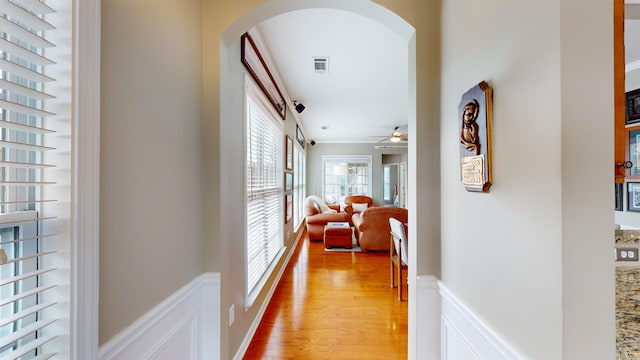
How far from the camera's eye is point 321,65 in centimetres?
272

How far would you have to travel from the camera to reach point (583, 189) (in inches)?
→ 24.2

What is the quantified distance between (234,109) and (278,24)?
861 millimetres

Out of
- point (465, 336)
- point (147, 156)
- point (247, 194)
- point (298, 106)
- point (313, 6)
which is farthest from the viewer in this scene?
point (298, 106)

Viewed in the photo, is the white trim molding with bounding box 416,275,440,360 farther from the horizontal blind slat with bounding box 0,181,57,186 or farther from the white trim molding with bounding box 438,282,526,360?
the horizontal blind slat with bounding box 0,181,57,186

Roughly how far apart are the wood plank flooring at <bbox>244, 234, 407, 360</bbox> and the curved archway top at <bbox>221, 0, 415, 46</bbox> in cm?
229

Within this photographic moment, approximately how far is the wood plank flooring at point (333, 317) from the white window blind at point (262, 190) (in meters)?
0.38

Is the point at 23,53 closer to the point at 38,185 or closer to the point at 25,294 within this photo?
the point at 38,185

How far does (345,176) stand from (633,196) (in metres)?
6.33

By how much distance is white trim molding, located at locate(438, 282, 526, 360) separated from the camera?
85cm

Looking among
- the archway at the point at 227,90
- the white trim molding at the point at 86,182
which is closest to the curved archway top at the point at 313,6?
the archway at the point at 227,90

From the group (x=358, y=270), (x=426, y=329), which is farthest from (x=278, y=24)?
(x=358, y=270)

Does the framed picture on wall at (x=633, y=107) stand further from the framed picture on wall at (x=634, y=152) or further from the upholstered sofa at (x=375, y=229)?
the upholstered sofa at (x=375, y=229)

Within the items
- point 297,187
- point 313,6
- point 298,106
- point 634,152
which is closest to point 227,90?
point 313,6

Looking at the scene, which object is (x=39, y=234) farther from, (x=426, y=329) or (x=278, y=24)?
(x=278, y=24)
